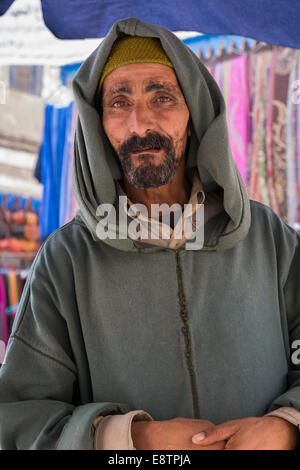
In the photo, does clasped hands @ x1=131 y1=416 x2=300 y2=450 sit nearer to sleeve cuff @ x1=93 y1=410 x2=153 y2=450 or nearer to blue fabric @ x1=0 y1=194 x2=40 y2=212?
sleeve cuff @ x1=93 y1=410 x2=153 y2=450

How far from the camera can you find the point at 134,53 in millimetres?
1766

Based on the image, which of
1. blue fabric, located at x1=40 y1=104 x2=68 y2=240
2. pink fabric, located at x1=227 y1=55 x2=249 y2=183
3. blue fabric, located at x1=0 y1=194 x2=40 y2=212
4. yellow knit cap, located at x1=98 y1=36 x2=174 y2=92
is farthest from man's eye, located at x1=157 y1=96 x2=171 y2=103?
blue fabric, located at x1=0 y1=194 x2=40 y2=212

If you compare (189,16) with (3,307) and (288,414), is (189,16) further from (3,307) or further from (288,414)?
(3,307)

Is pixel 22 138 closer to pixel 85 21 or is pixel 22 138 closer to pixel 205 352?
pixel 85 21

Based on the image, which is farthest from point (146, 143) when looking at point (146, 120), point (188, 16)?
point (188, 16)

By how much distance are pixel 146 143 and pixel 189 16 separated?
0.71 metres

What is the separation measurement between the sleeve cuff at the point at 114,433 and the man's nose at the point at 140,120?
0.98 m

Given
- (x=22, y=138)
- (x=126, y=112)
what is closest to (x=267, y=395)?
(x=126, y=112)

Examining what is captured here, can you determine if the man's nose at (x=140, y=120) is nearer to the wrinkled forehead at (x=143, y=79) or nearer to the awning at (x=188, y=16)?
the wrinkled forehead at (x=143, y=79)

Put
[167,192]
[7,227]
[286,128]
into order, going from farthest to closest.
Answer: [7,227] < [286,128] < [167,192]

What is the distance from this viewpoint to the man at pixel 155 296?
144cm

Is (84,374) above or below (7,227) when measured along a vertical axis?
below
